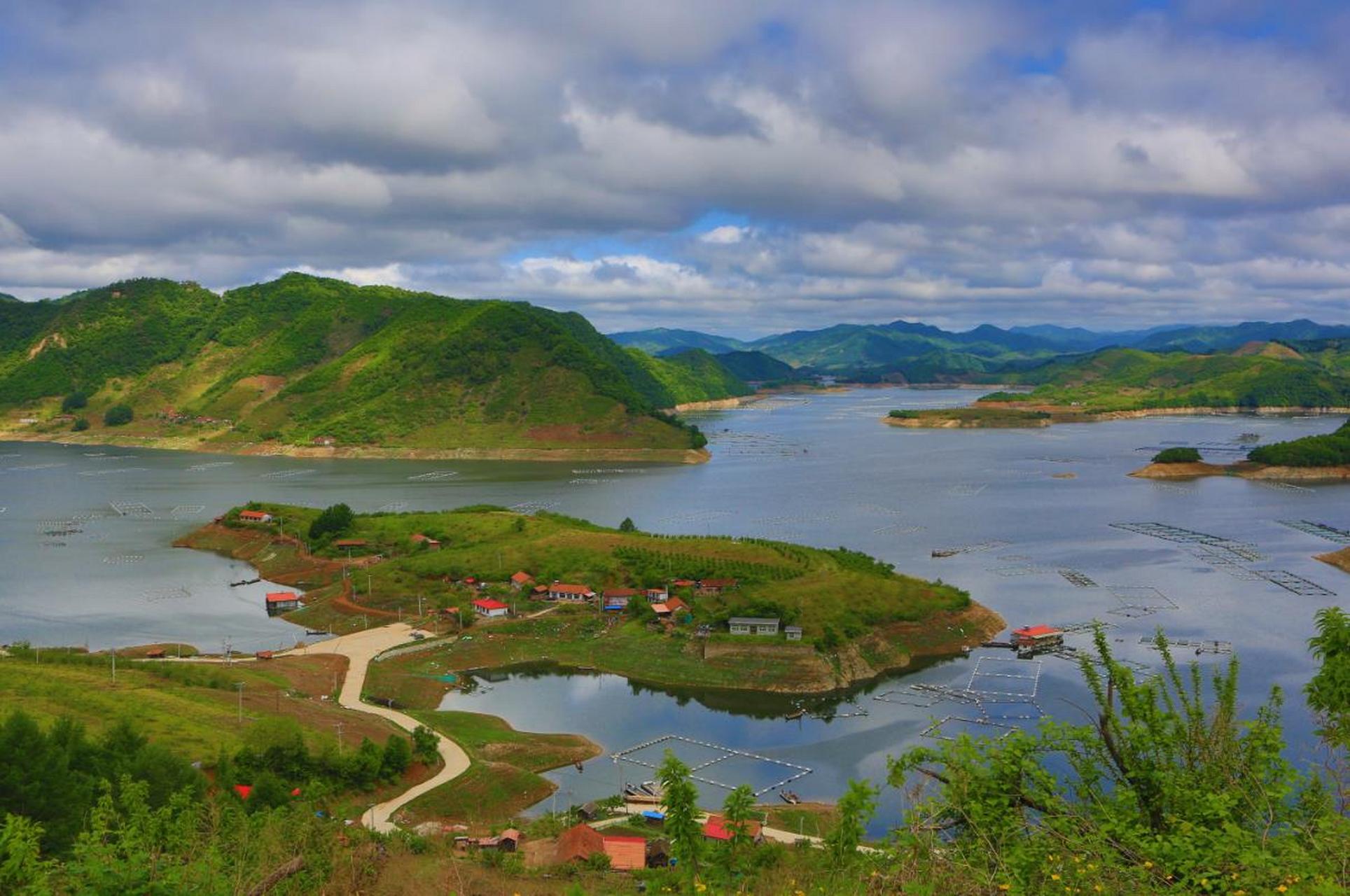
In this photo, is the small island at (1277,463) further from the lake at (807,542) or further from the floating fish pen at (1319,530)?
the floating fish pen at (1319,530)

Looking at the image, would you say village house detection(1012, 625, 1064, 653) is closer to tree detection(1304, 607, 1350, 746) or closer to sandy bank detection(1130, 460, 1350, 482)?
tree detection(1304, 607, 1350, 746)

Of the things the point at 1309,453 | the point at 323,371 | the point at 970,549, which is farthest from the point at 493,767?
the point at 323,371

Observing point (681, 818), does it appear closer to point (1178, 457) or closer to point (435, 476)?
point (435, 476)

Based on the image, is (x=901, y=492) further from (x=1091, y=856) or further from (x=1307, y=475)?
(x=1091, y=856)

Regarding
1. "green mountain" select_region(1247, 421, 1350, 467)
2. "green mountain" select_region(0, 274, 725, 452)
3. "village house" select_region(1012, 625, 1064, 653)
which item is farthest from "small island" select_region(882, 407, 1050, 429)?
"village house" select_region(1012, 625, 1064, 653)

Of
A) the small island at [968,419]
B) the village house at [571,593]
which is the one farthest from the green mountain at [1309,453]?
the village house at [571,593]
